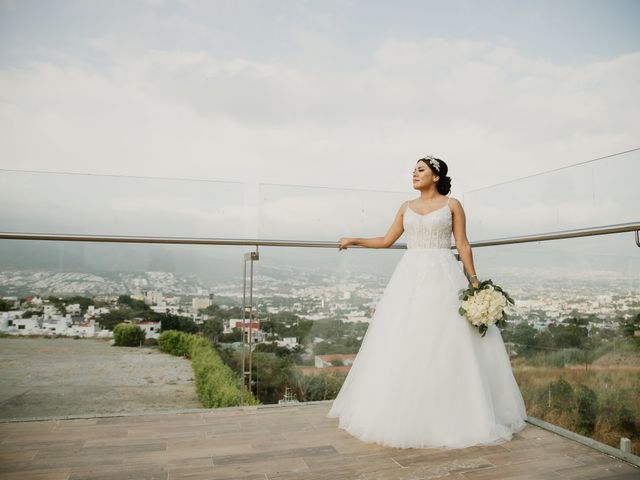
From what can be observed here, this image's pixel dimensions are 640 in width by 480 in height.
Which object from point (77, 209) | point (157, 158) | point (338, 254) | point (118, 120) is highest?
point (118, 120)

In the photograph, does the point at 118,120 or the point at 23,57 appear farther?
the point at 118,120

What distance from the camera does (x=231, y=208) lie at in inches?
135

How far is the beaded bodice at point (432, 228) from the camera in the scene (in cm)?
273

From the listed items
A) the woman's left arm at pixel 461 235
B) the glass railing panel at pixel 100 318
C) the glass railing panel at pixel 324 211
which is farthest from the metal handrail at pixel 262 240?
the woman's left arm at pixel 461 235

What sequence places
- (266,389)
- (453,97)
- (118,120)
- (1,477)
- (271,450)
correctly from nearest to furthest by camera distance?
1. (1,477)
2. (271,450)
3. (266,389)
4. (453,97)
5. (118,120)

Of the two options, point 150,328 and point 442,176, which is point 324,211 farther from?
point 150,328

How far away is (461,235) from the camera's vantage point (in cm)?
275

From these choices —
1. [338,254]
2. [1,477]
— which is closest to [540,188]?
[338,254]

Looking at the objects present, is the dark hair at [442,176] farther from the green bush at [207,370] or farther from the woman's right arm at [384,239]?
the green bush at [207,370]

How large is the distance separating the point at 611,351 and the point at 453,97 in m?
10.9

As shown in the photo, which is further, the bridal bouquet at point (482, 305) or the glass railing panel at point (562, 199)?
the glass railing panel at point (562, 199)

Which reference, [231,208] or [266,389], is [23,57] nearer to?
[231,208]

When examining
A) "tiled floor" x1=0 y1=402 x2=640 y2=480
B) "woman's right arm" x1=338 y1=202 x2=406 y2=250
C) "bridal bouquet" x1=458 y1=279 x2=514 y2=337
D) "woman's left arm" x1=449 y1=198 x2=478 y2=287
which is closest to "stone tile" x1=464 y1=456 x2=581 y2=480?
"tiled floor" x1=0 y1=402 x2=640 y2=480

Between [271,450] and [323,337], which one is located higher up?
[323,337]
